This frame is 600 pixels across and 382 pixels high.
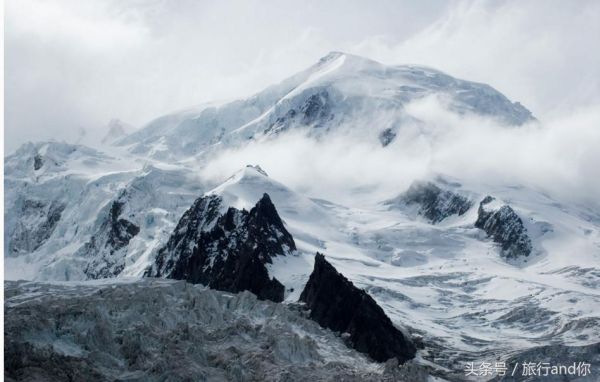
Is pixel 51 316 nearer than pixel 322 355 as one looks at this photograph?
Yes

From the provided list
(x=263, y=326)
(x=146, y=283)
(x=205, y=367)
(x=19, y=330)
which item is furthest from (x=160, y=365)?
(x=146, y=283)

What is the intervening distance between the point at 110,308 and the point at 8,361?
34.6 metres

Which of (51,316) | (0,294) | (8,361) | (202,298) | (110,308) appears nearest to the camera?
(0,294)

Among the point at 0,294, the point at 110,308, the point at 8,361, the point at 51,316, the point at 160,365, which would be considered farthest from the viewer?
the point at 110,308

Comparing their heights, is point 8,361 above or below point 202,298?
below

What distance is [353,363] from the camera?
18425cm

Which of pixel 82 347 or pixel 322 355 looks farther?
pixel 322 355

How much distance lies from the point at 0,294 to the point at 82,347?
6477 cm

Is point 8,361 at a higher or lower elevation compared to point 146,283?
lower

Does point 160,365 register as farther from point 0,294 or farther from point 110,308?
point 0,294

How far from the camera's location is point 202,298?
622 ft

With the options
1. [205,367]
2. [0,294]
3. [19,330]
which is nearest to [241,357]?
[205,367]

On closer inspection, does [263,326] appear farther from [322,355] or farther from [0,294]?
[0,294]

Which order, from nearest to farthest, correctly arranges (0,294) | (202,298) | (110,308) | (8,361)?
(0,294), (8,361), (110,308), (202,298)
